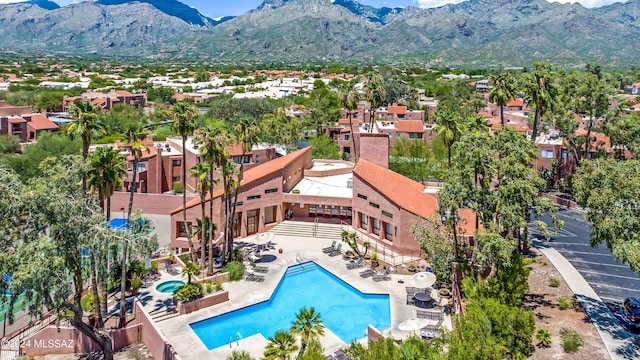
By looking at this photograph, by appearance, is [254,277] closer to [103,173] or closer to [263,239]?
[263,239]

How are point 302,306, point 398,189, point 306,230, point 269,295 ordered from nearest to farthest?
1. point 302,306
2. point 269,295
3. point 398,189
4. point 306,230

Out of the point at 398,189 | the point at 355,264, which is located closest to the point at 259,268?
the point at 355,264

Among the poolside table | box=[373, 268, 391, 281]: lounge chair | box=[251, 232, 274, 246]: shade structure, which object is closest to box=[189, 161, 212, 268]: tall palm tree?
box=[251, 232, 274, 246]: shade structure

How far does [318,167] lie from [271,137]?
729 inches

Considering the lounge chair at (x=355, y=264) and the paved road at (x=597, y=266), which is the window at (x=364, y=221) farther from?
the paved road at (x=597, y=266)

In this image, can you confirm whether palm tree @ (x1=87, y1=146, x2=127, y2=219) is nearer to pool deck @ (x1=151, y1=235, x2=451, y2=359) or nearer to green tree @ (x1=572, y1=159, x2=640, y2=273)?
pool deck @ (x1=151, y1=235, x2=451, y2=359)

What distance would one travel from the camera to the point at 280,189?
136 ft

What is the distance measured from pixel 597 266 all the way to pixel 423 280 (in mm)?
13546

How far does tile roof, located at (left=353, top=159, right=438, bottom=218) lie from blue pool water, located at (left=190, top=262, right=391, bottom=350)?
820 cm

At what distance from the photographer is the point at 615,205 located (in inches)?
867

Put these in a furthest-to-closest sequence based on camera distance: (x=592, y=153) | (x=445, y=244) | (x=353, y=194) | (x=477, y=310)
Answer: (x=592, y=153), (x=353, y=194), (x=445, y=244), (x=477, y=310)

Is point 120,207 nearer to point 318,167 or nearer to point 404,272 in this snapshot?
point 318,167

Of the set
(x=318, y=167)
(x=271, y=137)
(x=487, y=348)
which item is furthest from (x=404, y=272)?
(x=271, y=137)

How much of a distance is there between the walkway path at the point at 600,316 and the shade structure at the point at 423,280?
27.7 ft
